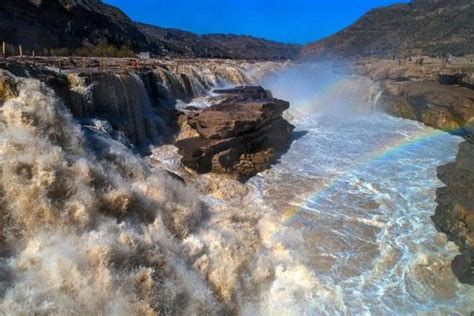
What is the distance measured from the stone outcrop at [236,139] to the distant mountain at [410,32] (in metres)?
41.8

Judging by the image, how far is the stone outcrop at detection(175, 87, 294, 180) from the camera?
14055mm

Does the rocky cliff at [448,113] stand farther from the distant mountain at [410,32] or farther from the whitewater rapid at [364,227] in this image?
the distant mountain at [410,32]

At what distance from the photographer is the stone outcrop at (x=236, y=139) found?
1405 centimetres

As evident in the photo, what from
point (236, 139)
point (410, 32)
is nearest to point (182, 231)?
point (236, 139)

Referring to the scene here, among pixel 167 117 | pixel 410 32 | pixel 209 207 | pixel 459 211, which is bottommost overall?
pixel 209 207

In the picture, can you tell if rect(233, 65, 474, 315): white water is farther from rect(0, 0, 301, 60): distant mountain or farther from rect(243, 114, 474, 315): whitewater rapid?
rect(0, 0, 301, 60): distant mountain

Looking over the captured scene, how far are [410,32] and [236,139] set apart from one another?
221 feet

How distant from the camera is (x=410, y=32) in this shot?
2859 inches

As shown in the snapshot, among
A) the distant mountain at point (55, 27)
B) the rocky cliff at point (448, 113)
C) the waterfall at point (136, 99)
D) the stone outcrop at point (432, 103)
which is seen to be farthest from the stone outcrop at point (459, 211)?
the distant mountain at point (55, 27)

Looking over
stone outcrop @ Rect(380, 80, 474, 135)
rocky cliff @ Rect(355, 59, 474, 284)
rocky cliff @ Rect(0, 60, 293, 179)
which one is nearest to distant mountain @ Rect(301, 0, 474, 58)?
rocky cliff @ Rect(355, 59, 474, 284)

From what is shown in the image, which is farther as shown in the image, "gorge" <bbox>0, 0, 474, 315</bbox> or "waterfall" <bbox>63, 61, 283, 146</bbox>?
"waterfall" <bbox>63, 61, 283, 146</bbox>

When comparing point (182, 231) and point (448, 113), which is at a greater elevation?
point (448, 113)

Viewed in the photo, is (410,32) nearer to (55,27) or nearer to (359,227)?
(55,27)

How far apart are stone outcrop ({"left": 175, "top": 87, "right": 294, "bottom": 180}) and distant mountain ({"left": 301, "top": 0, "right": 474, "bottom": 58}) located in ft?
137
